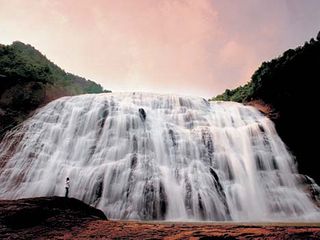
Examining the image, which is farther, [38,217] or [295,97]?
[295,97]

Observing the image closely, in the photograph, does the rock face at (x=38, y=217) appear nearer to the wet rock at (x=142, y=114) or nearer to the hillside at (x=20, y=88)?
the wet rock at (x=142, y=114)

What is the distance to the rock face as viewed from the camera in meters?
4.25

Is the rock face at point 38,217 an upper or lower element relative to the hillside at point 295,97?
lower

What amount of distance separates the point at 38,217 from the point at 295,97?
20.4m

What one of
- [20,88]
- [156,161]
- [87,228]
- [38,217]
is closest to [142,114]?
[156,161]

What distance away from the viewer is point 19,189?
13.9 m

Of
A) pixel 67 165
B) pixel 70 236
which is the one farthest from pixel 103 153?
pixel 70 236

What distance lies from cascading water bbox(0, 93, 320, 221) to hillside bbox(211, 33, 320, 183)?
1421 mm

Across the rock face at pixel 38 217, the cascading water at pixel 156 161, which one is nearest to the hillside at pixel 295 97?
the cascading water at pixel 156 161

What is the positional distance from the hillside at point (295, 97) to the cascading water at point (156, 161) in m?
1.42

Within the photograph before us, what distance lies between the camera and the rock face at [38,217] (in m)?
4.25

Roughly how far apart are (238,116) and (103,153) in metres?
10.0

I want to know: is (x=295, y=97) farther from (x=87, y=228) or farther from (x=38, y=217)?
(x=38, y=217)

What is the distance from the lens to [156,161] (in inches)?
586
